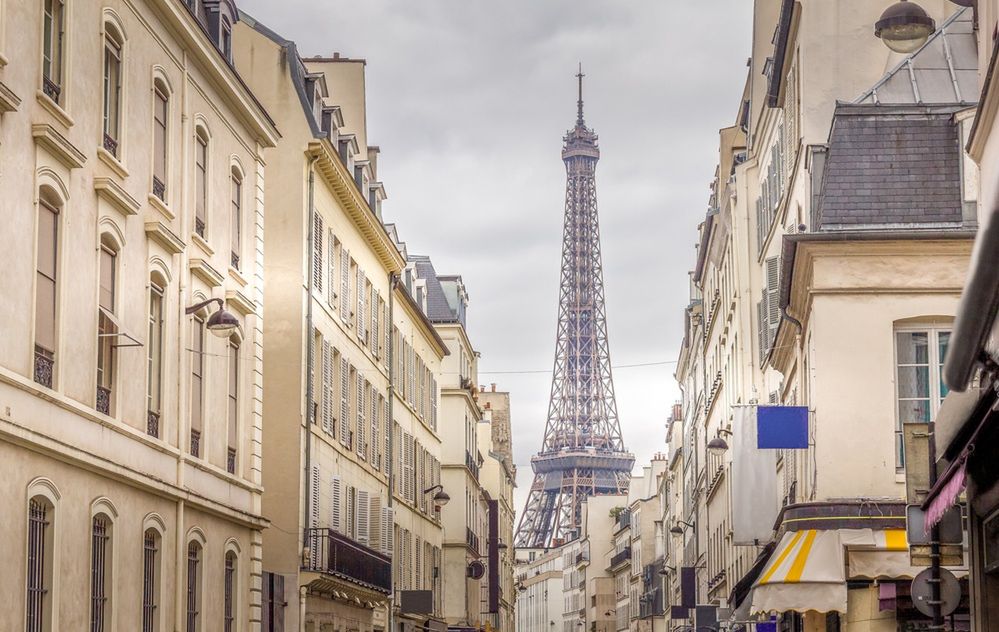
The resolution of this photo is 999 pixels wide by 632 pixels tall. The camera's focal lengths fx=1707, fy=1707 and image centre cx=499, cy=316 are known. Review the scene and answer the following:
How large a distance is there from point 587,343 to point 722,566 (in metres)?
145

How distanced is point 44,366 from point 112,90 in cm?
481

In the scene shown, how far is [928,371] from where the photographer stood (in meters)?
26.3

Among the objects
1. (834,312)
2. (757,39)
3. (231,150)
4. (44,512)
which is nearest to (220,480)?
(231,150)

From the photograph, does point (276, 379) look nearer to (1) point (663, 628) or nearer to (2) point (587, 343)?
(1) point (663, 628)

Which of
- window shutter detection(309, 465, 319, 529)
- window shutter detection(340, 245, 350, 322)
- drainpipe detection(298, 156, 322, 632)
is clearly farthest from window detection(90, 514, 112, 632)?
window shutter detection(340, 245, 350, 322)

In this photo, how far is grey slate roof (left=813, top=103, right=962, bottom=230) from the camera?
1037 inches

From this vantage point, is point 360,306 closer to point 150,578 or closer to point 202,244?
→ point 202,244

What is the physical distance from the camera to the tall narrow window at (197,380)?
27.1 meters

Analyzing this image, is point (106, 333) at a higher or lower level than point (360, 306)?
lower

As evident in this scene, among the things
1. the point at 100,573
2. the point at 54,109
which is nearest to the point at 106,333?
the point at 100,573

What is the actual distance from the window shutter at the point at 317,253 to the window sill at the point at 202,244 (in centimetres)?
1011

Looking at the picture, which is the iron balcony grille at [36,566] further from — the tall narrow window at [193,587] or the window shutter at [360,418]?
the window shutter at [360,418]

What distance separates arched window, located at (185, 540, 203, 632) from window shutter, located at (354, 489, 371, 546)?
16.9 m

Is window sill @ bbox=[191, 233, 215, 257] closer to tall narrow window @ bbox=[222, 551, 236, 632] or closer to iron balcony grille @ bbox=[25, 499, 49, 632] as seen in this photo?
tall narrow window @ bbox=[222, 551, 236, 632]
